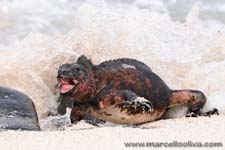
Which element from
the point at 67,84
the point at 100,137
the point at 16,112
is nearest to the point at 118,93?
the point at 67,84

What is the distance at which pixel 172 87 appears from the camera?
7.43m

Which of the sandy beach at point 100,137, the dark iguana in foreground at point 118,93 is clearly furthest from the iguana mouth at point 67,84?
the sandy beach at point 100,137

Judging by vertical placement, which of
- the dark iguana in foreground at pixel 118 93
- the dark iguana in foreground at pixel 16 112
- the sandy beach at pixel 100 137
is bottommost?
the sandy beach at pixel 100 137

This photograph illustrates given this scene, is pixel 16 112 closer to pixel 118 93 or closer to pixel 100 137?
pixel 118 93

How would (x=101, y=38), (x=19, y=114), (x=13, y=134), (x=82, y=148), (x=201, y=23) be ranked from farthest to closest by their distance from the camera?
(x=201, y=23) → (x=101, y=38) → (x=19, y=114) → (x=13, y=134) → (x=82, y=148)

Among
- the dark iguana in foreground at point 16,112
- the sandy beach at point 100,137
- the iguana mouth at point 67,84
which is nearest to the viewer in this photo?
the sandy beach at point 100,137

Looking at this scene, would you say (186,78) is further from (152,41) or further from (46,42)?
(46,42)

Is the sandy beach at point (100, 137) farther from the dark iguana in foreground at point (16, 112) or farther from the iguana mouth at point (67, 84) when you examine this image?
the iguana mouth at point (67, 84)

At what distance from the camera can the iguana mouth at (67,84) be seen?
5.89 meters

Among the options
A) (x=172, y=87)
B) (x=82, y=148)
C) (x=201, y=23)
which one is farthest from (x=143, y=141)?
(x=201, y=23)

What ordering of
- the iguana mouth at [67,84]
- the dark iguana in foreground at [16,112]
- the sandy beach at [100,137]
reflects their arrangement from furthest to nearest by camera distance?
the iguana mouth at [67,84] → the dark iguana in foreground at [16,112] → the sandy beach at [100,137]

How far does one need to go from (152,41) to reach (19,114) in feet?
9.62

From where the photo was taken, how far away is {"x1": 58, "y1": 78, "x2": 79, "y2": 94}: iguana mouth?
5.89 m

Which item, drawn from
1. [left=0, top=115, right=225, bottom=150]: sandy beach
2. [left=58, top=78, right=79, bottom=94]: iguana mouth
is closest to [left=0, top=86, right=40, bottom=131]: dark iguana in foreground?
[left=58, top=78, right=79, bottom=94]: iguana mouth
